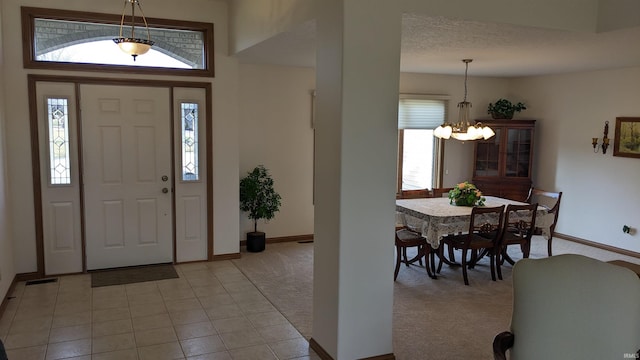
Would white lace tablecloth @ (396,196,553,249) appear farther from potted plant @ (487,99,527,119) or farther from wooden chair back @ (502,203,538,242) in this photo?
potted plant @ (487,99,527,119)

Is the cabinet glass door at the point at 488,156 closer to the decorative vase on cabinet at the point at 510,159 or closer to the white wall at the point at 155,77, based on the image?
the decorative vase on cabinet at the point at 510,159

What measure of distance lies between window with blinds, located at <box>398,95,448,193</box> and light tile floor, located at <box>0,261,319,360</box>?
3.25 metres

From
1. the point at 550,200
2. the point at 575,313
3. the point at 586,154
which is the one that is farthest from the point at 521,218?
the point at 575,313

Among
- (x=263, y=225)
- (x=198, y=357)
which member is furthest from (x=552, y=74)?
(x=198, y=357)

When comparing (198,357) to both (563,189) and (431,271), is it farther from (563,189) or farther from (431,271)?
(563,189)

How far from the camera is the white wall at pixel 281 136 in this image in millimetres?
6203

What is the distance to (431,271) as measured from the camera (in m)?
5.35

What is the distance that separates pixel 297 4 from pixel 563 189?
5.25 m

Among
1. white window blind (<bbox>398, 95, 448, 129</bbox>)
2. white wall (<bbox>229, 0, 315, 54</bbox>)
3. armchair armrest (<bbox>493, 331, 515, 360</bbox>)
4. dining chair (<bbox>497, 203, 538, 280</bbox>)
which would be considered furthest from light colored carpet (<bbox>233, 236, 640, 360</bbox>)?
white window blind (<bbox>398, 95, 448, 129</bbox>)

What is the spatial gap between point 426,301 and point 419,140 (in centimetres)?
330

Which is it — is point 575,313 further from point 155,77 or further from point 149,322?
point 155,77

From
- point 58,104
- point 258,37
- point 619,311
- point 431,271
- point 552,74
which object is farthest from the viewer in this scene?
point 552,74

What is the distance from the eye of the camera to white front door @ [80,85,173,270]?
16.7 feet

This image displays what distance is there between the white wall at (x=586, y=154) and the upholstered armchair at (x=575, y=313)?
4801 mm
